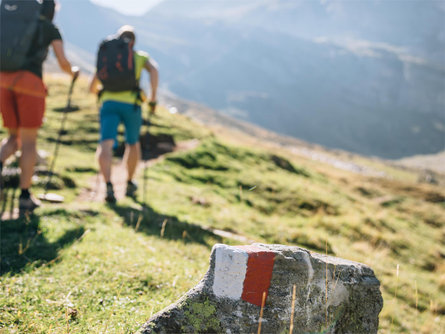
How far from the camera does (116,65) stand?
746cm

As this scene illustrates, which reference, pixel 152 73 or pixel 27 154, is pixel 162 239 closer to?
pixel 27 154

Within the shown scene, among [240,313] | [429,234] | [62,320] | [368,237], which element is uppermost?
[240,313]

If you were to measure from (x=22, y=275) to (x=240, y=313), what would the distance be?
304 cm

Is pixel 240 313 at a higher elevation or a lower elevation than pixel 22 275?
higher

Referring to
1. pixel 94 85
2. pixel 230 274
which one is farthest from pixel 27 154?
pixel 230 274

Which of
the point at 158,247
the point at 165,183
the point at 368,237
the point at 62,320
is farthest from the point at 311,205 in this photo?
the point at 62,320

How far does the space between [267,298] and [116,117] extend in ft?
20.7

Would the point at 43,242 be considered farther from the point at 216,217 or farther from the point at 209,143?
the point at 209,143

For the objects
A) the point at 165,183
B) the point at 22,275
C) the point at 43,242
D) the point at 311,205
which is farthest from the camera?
the point at 311,205

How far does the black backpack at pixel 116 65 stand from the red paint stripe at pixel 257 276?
19.6 ft

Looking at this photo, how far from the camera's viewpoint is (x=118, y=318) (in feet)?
11.0

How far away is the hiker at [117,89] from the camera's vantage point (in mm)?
7484

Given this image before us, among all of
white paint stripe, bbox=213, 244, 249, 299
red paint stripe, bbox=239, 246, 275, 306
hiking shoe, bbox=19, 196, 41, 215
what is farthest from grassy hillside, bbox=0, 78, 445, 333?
white paint stripe, bbox=213, 244, 249, 299

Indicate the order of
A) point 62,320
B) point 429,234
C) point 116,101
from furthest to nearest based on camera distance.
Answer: point 429,234 < point 116,101 < point 62,320
